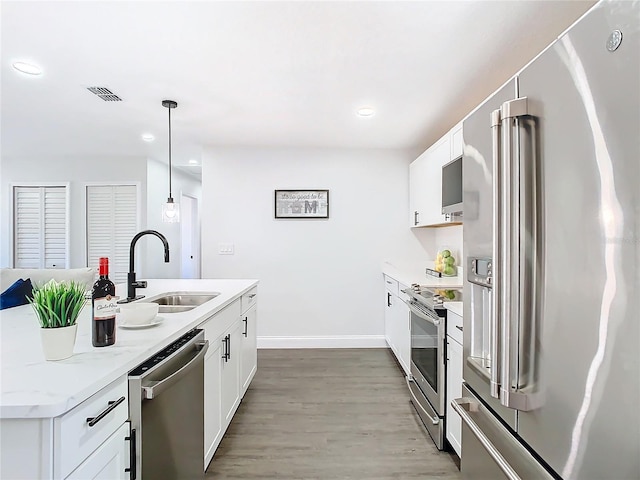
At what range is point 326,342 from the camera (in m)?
4.20

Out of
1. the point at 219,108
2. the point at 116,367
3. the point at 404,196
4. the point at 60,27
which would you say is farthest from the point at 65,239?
the point at 116,367

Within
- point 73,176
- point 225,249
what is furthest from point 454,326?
point 73,176

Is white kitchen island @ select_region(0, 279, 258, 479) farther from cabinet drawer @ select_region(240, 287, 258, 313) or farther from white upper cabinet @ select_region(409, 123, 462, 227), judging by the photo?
white upper cabinet @ select_region(409, 123, 462, 227)

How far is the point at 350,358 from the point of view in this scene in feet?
12.4

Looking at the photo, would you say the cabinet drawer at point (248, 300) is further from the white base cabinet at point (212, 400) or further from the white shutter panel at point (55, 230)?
the white shutter panel at point (55, 230)

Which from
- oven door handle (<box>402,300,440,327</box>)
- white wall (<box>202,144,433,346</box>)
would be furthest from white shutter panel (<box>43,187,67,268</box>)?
oven door handle (<box>402,300,440,327</box>)

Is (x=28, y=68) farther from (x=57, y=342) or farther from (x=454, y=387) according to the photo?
(x=454, y=387)

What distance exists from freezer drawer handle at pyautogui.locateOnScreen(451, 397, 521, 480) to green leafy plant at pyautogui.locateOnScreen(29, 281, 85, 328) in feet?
4.33

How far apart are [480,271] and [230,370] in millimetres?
1679

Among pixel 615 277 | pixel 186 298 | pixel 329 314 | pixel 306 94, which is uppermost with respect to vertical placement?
pixel 306 94

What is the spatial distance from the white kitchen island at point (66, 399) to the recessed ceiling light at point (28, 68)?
1783 mm

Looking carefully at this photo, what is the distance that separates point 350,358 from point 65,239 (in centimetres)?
461

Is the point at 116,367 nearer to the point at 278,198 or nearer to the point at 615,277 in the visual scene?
the point at 615,277

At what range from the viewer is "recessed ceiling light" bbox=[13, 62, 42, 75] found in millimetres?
2287
